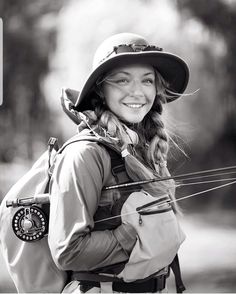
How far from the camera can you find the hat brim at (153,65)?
185 cm

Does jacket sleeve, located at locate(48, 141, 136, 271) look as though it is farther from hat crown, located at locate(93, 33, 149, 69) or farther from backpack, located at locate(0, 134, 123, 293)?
hat crown, located at locate(93, 33, 149, 69)

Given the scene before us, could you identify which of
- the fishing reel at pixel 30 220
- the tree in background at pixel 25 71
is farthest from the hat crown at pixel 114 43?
the fishing reel at pixel 30 220

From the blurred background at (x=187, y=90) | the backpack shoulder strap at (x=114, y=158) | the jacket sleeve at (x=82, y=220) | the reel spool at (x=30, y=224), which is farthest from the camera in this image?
the blurred background at (x=187, y=90)

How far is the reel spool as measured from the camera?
1877 mm

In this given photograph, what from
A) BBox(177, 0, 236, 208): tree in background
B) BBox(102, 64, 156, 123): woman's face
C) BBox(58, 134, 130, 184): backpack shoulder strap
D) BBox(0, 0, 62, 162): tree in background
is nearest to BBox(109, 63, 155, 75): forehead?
BBox(102, 64, 156, 123): woman's face

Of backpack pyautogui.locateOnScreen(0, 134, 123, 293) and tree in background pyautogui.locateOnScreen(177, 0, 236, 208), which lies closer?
backpack pyautogui.locateOnScreen(0, 134, 123, 293)

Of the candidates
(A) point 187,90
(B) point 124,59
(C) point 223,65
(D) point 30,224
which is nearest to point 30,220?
(D) point 30,224

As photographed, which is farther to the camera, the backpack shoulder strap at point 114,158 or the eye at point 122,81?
the eye at point 122,81

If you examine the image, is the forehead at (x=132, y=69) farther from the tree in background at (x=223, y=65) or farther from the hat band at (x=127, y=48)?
the tree in background at (x=223, y=65)

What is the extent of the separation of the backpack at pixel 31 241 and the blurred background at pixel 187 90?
337mm

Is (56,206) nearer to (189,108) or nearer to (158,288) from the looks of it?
(158,288)

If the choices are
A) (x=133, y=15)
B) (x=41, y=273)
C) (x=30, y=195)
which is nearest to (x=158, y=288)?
(x=41, y=273)

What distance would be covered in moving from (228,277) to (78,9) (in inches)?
50.1

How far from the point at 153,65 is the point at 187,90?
10.7 inches
